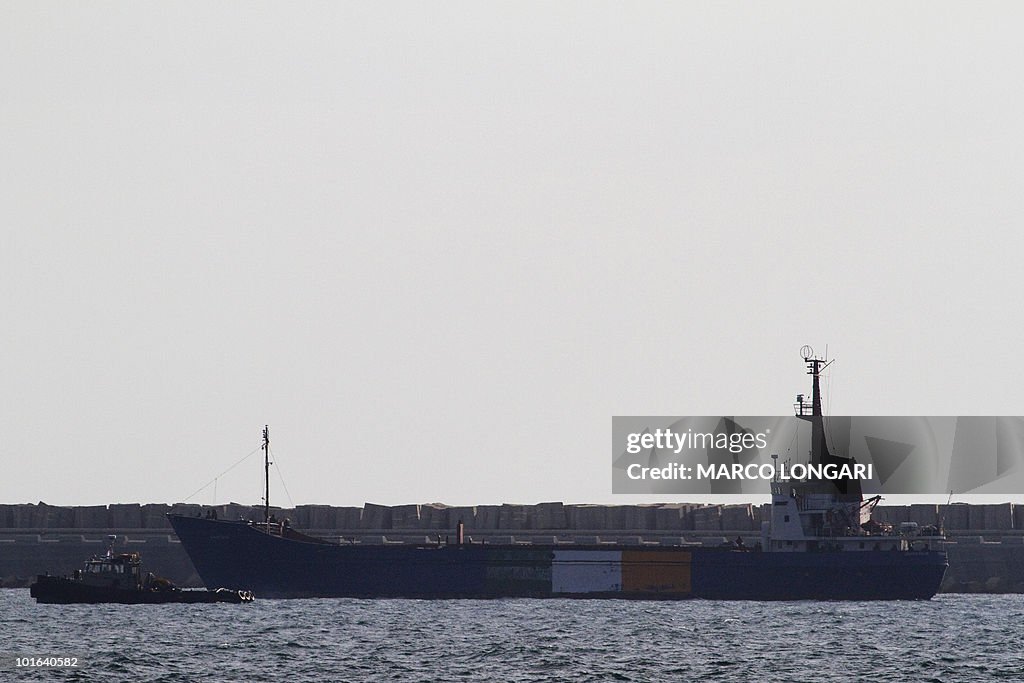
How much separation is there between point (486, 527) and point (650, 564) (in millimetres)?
22695

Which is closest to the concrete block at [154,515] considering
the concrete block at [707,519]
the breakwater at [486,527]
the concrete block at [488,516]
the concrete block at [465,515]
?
the breakwater at [486,527]

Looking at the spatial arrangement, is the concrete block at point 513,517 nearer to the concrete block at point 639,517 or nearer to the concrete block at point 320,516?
the concrete block at point 639,517

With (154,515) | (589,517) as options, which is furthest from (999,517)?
(154,515)

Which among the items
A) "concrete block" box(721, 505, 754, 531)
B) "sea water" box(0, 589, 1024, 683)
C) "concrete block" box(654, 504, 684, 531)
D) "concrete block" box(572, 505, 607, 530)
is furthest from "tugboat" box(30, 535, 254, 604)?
"concrete block" box(721, 505, 754, 531)

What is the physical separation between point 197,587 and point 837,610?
37.7 m

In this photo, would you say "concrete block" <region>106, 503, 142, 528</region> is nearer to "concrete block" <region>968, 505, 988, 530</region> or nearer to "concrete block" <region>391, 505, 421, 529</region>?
"concrete block" <region>391, 505, 421, 529</region>

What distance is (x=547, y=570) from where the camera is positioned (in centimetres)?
9956

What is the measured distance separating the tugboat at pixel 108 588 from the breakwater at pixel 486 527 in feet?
63.5

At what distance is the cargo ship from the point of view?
97.6 meters

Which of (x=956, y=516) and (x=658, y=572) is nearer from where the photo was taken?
(x=658, y=572)

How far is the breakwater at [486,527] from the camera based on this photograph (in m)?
112

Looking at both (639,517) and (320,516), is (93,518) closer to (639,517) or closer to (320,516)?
(320,516)

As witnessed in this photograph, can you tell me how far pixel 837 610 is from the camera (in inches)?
3578

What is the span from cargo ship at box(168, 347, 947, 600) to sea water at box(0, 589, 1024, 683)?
206 centimetres
